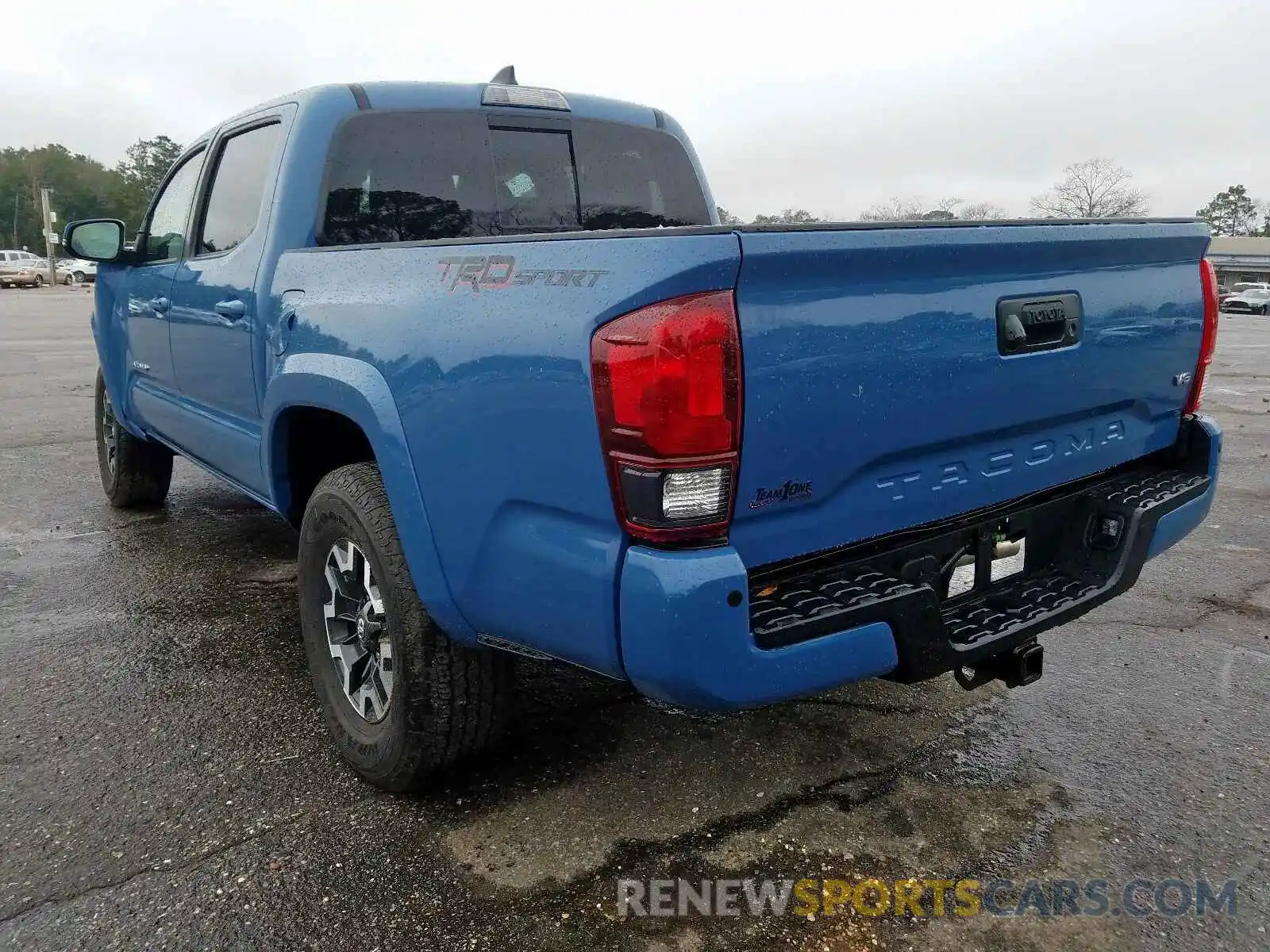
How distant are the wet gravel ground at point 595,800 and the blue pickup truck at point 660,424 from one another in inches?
12.1

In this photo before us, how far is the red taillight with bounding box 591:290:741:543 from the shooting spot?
5.89 ft

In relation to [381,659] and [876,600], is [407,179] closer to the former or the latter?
[381,659]

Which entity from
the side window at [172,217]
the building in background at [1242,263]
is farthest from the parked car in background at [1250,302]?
the side window at [172,217]

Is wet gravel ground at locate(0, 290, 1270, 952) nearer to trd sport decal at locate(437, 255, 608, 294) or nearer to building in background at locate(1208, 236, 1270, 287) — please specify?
trd sport decal at locate(437, 255, 608, 294)

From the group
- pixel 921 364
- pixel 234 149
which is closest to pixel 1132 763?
pixel 921 364

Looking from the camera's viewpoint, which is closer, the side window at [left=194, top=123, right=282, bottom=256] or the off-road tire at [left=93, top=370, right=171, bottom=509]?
the side window at [left=194, top=123, right=282, bottom=256]

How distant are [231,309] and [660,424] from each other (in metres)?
2.19

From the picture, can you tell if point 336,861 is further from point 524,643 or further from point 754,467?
point 754,467

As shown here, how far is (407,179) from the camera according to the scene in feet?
10.9

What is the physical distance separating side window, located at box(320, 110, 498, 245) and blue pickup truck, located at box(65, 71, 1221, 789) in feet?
0.04

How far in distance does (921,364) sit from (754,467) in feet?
1.70

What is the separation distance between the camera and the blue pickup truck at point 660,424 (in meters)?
1.85

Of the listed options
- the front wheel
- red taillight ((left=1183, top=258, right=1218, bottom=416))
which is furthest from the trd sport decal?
red taillight ((left=1183, top=258, right=1218, bottom=416))

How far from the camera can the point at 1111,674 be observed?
11.4 ft
